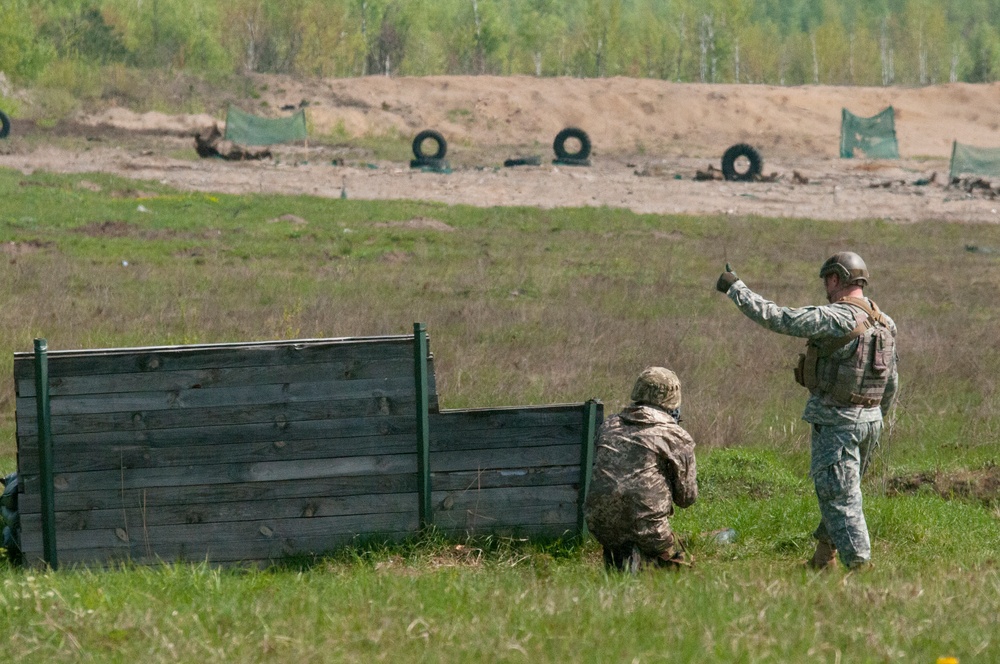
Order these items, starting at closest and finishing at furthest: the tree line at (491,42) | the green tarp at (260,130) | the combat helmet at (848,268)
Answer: the combat helmet at (848,268), the green tarp at (260,130), the tree line at (491,42)

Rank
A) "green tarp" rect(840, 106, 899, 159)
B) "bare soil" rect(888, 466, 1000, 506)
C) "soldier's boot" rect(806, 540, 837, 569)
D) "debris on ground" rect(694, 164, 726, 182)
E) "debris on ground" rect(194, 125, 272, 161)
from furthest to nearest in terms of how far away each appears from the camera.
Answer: "green tarp" rect(840, 106, 899, 159) < "debris on ground" rect(694, 164, 726, 182) < "debris on ground" rect(194, 125, 272, 161) < "bare soil" rect(888, 466, 1000, 506) < "soldier's boot" rect(806, 540, 837, 569)

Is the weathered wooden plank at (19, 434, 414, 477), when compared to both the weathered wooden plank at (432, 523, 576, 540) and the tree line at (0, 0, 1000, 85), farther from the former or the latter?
the tree line at (0, 0, 1000, 85)

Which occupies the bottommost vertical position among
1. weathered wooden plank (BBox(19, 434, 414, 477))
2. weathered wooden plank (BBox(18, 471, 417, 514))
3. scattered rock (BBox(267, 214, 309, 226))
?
weathered wooden plank (BBox(18, 471, 417, 514))

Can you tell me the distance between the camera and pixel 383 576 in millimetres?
6148

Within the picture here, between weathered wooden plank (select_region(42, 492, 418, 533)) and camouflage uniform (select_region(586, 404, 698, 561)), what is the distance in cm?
133

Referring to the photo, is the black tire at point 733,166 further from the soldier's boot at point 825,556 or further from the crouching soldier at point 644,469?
the crouching soldier at point 644,469

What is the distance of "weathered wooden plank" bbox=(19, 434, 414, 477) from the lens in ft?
21.4

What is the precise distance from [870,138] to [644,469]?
160ft

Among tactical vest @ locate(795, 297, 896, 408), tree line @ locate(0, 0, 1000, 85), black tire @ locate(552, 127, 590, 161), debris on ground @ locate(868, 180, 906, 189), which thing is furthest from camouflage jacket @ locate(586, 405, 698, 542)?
tree line @ locate(0, 0, 1000, 85)

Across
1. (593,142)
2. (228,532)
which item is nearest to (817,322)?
(228,532)

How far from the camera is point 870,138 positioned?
5169 centimetres

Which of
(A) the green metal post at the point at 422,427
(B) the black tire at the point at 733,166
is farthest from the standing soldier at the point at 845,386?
(B) the black tire at the point at 733,166

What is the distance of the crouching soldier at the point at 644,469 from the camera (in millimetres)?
5922

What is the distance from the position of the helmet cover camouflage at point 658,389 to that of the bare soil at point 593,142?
23430mm
